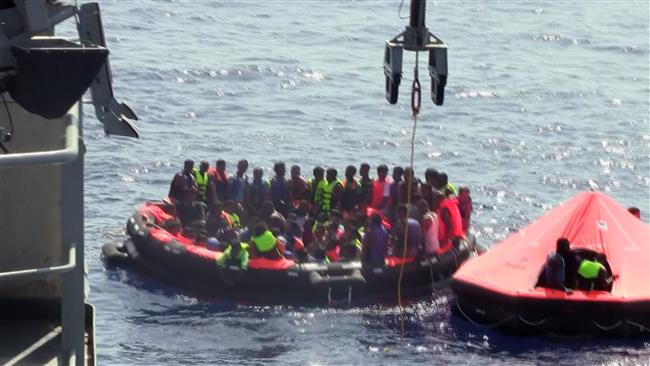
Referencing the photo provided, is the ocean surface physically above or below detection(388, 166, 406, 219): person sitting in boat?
below

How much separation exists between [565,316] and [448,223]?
10.3 feet

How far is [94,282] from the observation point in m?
20.3

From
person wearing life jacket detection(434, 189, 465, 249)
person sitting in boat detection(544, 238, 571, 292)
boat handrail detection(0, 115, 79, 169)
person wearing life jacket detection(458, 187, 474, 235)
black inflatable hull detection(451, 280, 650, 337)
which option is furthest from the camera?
person wearing life jacket detection(458, 187, 474, 235)

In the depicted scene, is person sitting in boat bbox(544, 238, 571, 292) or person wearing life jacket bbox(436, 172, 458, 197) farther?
person wearing life jacket bbox(436, 172, 458, 197)

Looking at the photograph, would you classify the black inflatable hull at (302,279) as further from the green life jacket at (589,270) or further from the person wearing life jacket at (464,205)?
the green life jacket at (589,270)

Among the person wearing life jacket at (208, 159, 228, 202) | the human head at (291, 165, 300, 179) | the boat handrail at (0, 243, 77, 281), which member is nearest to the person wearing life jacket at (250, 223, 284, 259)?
the human head at (291, 165, 300, 179)

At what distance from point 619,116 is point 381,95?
21.6 feet

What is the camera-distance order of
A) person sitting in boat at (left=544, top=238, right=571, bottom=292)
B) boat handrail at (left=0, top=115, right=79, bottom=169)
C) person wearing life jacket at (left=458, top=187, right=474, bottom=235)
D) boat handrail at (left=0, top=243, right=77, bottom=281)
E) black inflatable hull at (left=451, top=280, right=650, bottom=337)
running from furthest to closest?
1. person wearing life jacket at (left=458, top=187, right=474, bottom=235)
2. person sitting in boat at (left=544, top=238, right=571, bottom=292)
3. black inflatable hull at (left=451, top=280, right=650, bottom=337)
4. boat handrail at (left=0, top=243, right=77, bottom=281)
5. boat handrail at (left=0, top=115, right=79, bottom=169)

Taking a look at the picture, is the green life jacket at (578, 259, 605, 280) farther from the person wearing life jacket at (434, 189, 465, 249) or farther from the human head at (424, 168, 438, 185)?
the human head at (424, 168, 438, 185)

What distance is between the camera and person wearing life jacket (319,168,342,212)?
20.9m

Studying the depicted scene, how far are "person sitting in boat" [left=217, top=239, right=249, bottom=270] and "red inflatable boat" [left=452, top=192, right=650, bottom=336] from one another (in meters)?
2.91

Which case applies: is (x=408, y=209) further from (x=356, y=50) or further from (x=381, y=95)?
(x=356, y=50)

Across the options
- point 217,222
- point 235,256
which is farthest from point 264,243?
point 217,222

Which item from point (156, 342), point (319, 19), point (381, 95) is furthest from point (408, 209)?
point (319, 19)
